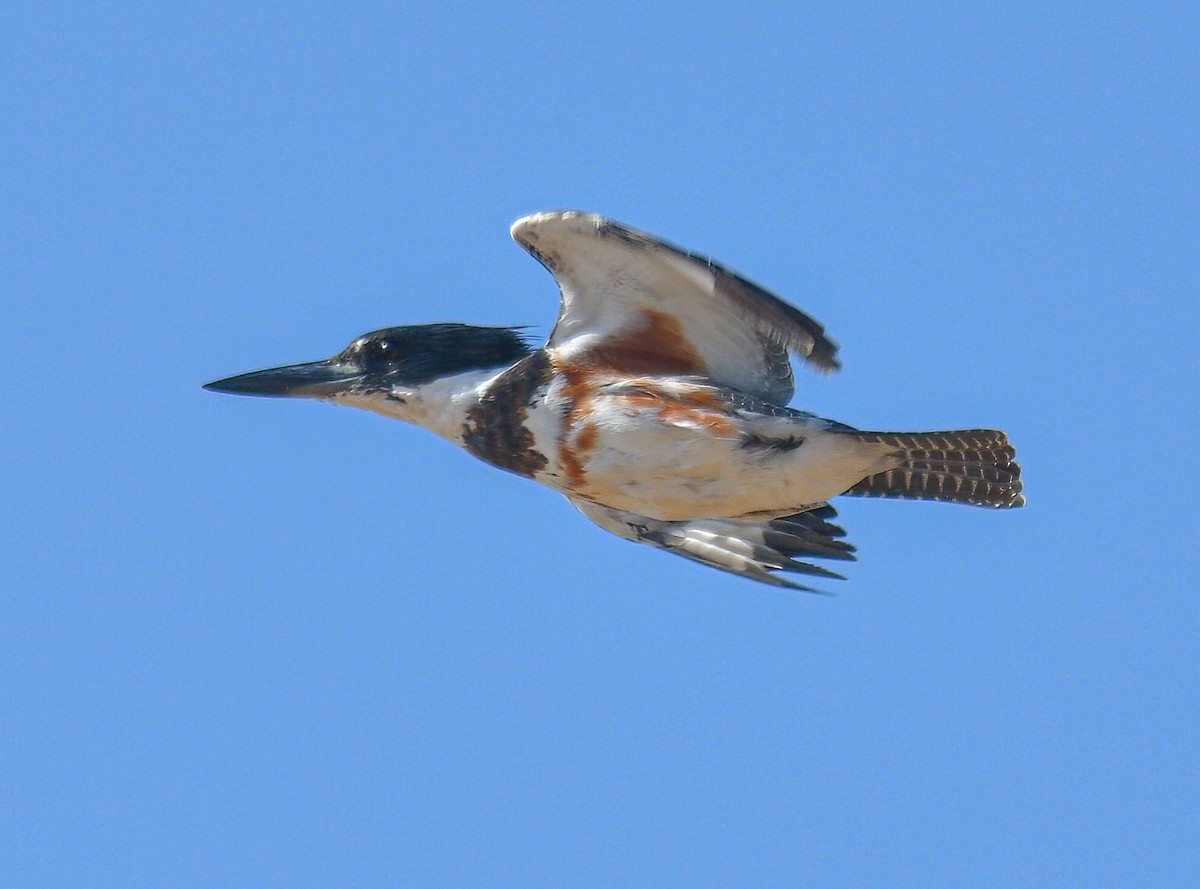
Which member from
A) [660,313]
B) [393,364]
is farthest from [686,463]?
[393,364]

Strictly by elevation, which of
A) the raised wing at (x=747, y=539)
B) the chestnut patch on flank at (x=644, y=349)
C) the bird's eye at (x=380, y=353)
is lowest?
the raised wing at (x=747, y=539)

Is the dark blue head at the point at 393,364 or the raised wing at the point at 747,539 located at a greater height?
the dark blue head at the point at 393,364

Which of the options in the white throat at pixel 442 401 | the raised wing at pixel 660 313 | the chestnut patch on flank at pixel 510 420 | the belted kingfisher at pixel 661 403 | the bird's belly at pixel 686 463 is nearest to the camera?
the raised wing at pixel 660 313

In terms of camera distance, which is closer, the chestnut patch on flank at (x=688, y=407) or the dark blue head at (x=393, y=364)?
the chestnut patch on flank at (x=688, y=407)

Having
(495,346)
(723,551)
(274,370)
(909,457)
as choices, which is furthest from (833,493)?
(274,370)

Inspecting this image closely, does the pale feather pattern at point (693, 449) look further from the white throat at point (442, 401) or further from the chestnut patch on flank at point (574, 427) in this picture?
the white throat at point (442, 401)

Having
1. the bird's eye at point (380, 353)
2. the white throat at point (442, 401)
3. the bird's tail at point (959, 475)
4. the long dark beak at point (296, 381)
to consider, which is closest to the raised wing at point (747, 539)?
the bird's tail at point (959, 475)

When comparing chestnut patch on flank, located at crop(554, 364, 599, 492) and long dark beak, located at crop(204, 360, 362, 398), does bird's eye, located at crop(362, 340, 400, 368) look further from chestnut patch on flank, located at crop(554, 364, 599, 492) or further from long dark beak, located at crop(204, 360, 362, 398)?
chestnut patch on flank, located at crop(554, 364, 599, 492)
